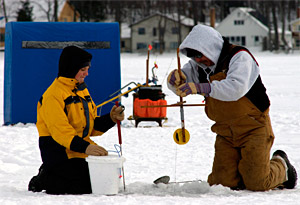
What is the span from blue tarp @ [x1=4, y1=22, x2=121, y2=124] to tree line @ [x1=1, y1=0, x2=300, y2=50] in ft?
129

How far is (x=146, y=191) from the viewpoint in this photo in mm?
3865

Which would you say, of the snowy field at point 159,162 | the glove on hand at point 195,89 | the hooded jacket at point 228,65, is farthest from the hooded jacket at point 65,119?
the hooded jacket at point 228,65

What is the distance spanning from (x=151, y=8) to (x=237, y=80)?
64812 mm

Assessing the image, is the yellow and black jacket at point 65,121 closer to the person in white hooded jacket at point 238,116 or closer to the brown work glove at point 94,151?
the brown work glove at point 94,151

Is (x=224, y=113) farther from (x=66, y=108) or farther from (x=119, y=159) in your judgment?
(x=66, y=108)

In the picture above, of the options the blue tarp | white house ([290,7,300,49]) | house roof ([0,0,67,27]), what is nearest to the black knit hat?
the blue tarp

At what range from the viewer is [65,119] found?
12.2 feet

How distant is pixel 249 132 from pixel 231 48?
68 centimetres

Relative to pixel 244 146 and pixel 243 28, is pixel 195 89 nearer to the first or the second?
pixel 244 146

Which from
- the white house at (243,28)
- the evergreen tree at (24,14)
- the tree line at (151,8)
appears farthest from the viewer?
the white house at (243,28)

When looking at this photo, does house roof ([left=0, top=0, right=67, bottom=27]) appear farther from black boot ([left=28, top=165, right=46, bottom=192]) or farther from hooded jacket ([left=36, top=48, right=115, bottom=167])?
black boot ([left=28, top=165, right=46, bottom=192])

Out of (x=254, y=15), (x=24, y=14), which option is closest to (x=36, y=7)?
(x=24, y=14)

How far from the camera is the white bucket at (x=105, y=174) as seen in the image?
3.64 metres

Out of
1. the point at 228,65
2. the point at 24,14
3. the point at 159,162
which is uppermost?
the point at 24,14
